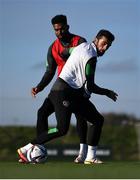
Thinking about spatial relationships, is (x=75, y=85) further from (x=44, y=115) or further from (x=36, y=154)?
(x=36, y=154)

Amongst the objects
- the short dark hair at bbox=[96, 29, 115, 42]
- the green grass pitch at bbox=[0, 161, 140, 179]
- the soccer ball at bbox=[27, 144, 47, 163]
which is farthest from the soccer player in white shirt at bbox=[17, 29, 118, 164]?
the green grass pitch at bbox=[0, 161, 140, 179]

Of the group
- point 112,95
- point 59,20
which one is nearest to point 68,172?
point 112,95

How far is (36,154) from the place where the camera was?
1031 cm

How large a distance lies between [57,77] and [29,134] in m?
12.8

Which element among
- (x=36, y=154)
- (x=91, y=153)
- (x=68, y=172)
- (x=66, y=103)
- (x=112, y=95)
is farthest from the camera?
(x=91, y=153)

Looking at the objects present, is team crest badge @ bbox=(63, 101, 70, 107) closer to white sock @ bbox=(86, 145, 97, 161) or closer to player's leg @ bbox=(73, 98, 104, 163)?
player's leg @ bbox=(73, 98, 104, 163)

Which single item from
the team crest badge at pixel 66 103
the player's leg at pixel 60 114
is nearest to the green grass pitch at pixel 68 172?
the player's leg at pixel 60 114

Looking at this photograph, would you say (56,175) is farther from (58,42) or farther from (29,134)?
(29,134)

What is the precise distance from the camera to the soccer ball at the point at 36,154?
10305 millimetres

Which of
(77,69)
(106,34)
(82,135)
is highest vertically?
(106,34)

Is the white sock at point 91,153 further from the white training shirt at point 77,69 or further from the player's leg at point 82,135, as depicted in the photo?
the white training shirt at point 77,69

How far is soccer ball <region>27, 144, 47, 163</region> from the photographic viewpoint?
10.3 meters

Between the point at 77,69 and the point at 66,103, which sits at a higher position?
the point at 77,69

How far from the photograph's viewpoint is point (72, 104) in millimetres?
10062
